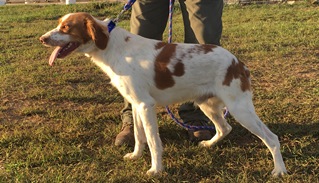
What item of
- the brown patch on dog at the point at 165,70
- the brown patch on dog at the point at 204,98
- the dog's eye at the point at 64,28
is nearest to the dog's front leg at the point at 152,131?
the brown patch on dog at the point at 165,70

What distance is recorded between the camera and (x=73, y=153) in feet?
10.4

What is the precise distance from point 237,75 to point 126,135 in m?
1.17

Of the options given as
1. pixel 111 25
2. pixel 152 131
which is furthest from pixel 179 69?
pixel 111 25

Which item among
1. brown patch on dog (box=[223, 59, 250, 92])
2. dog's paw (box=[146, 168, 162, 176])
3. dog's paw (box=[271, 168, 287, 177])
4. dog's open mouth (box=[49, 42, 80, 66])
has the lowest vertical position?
dog's paw (box=[146, 168, 162, 176])

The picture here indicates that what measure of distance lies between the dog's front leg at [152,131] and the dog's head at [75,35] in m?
0.55

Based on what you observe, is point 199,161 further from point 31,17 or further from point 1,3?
point 1,3

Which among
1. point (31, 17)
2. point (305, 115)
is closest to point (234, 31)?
point (305, 115)

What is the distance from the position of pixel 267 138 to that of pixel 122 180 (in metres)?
1.10

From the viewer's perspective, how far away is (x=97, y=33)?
2.74 metres

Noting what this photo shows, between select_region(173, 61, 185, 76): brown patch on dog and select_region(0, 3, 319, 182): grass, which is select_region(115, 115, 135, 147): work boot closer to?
select_region(0, 3, 319, 182): grass

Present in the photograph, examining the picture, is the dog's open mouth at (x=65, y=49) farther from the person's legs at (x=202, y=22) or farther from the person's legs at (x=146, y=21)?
the person's legs at (x=202, y=22)

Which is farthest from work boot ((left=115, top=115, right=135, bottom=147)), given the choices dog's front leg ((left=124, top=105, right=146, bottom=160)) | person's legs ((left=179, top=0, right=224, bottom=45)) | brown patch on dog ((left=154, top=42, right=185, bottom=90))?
person's legs ((left=179, top=0, right=224, bottom=45))

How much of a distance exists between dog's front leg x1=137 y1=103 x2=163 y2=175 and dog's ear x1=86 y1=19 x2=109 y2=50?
527mm

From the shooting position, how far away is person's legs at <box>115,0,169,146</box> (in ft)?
11.5
